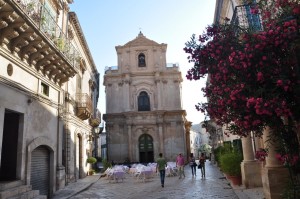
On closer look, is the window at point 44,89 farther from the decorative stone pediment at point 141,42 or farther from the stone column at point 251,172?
the decorative stone pediment at point 141,42

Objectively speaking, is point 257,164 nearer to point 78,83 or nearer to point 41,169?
point 41,169

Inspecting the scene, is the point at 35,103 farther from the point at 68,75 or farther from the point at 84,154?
the point at 84,154

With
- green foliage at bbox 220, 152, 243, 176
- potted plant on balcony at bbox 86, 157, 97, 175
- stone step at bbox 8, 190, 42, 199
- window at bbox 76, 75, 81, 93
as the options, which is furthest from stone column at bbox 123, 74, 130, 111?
stone step at bbox 8, 190, 42, 199

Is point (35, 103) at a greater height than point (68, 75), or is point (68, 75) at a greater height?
point (68, 75)

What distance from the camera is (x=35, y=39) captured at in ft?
29.8

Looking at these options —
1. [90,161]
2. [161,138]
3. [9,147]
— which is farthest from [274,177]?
[161,138]

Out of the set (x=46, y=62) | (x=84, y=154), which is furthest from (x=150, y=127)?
(x=46, y=62)

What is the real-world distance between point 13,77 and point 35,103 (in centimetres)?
183

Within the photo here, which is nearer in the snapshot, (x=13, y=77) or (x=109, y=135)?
(x=13, y=77)

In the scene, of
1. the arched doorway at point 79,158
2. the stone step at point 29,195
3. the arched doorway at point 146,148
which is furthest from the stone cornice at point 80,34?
the arched doorway at point 146,148

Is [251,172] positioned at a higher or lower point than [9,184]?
Result: lower

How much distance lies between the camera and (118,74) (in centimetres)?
3397

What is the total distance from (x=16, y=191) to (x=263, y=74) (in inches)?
292

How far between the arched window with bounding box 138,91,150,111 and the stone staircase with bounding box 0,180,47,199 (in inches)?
944
